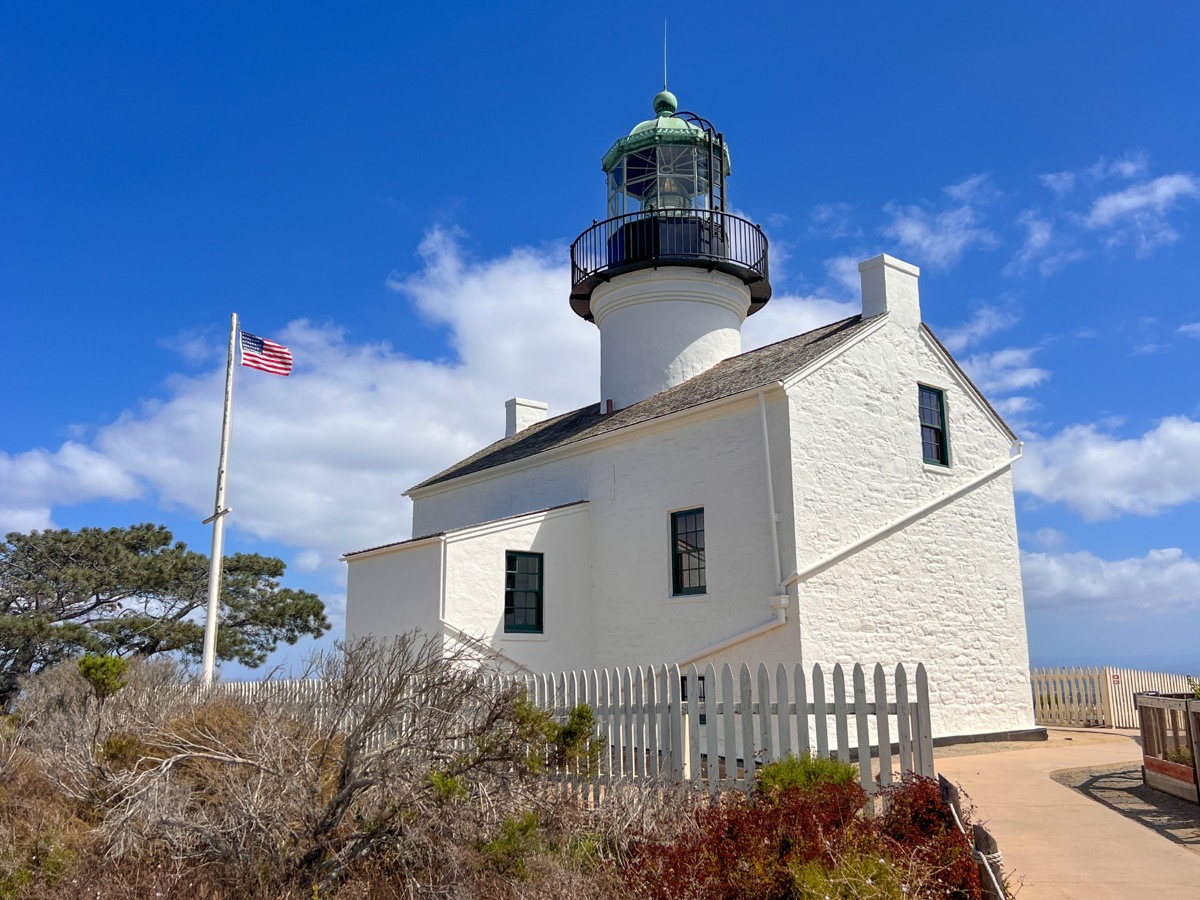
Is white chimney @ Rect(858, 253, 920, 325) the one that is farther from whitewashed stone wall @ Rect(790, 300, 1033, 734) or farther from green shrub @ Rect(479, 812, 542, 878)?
green shrub @ Rect(479, 812, 542, 878)

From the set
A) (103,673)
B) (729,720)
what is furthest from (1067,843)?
(103,673)

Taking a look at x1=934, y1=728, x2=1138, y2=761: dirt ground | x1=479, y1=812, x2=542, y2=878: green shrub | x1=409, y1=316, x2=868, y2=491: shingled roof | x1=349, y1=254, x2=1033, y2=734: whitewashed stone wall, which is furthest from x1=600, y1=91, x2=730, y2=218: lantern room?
x1=479, y1=812, x2=542, y2=878: green shrub

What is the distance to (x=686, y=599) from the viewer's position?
15109 mm

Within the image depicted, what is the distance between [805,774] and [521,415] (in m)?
18.9

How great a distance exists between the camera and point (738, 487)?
1462cm

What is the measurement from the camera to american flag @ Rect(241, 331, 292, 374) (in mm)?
17578

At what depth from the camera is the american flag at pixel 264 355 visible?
17578 mm

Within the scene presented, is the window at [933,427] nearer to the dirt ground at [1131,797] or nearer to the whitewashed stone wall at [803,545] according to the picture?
the whitewashed stone wall at [803,545]

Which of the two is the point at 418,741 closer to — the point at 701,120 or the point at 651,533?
the point at 651,533

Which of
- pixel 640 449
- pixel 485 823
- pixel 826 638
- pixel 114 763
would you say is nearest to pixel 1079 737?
pixel 826 638

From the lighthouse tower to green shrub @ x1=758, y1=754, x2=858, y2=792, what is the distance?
12363mm

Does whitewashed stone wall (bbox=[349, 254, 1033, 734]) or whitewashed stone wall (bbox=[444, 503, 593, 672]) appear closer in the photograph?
whitewashed stone wall (bbox=[349, 254, 1033, 734])

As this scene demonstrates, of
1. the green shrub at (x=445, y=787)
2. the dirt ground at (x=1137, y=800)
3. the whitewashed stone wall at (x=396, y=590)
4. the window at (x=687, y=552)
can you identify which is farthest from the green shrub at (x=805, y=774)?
the whitewashed stone wall at (x=396, y=590)

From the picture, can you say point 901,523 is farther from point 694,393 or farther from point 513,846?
point 513,846
